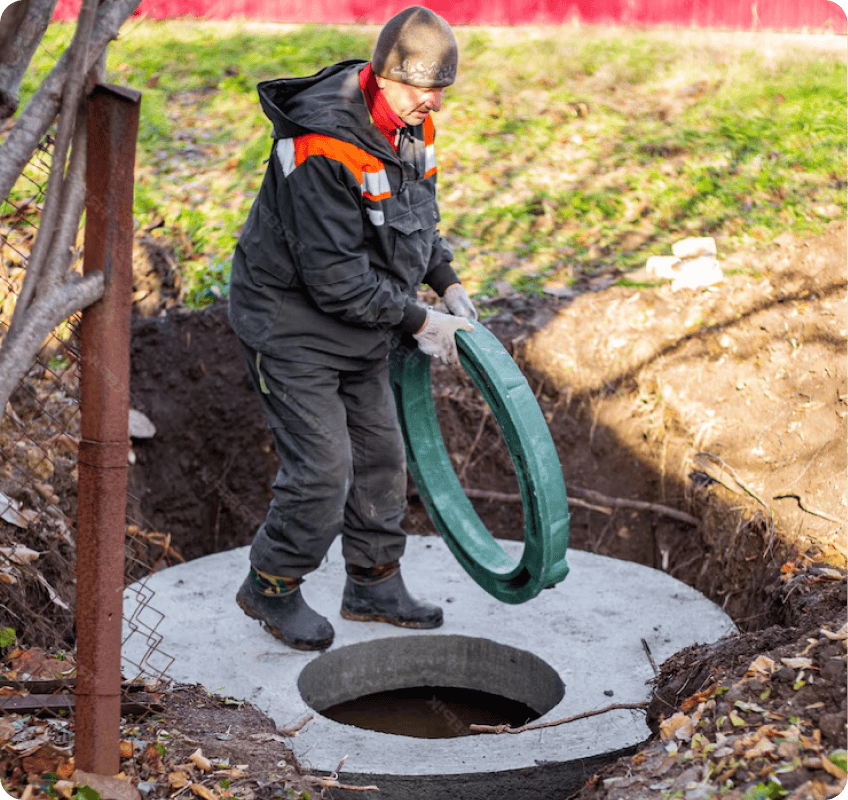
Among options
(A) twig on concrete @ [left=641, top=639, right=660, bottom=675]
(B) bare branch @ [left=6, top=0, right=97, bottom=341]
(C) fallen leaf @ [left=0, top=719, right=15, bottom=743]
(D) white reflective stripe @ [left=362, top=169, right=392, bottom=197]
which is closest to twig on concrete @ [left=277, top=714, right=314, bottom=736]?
(C) fallen leaf @ [left=0, top=719, right=15, bottom=743]

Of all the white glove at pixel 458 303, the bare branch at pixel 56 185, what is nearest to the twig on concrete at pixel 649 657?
the white glove at pixel 458 303

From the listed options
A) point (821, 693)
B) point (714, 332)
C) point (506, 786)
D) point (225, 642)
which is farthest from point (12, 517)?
point (714, 332)

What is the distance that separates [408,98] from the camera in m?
3.45

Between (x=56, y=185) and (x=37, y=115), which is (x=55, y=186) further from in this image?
(x=37, y=115)

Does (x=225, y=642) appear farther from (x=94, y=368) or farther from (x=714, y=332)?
(x=714, y=332)

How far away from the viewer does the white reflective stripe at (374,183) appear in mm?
3504

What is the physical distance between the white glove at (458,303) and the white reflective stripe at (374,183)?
721 millimetres

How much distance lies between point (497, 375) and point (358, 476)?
873 mm

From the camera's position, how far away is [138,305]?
6211 millimetres

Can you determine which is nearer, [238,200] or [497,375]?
[497,375]

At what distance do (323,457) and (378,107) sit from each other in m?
1.33

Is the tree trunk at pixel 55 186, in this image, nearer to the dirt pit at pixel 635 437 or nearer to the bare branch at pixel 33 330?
the bare branch at pixel 33 330

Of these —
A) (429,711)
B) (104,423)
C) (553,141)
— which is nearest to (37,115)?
(104,423)

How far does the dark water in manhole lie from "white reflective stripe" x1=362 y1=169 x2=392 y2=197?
2.33 m
